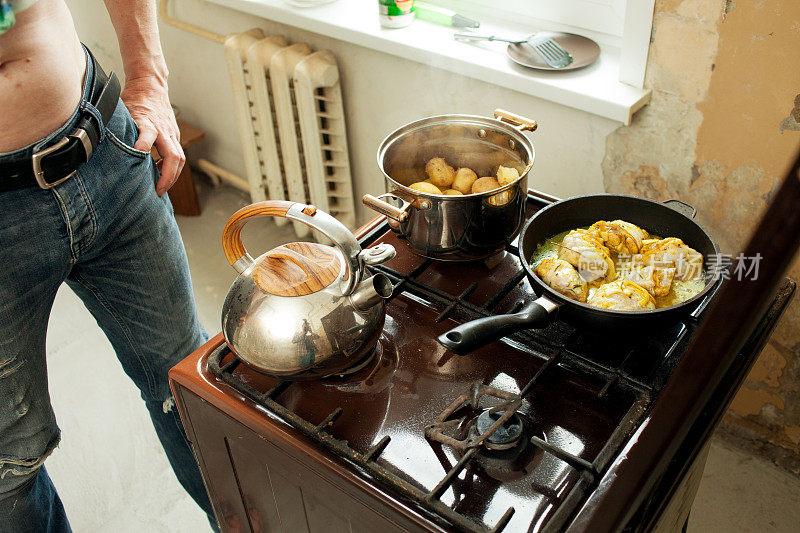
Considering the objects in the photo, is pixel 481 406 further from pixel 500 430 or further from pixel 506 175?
pixel 506 175

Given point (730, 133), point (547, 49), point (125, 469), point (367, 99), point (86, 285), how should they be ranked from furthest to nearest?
point (367, 99) → point (125, 469) → point (547, 49) → point (730, 133) → point (86, 285)

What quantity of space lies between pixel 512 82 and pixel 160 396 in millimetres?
1110

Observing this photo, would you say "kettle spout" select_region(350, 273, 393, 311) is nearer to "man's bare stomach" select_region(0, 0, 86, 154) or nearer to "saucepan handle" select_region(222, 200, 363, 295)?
"saucepan handle" select_region(222, 200, 363, 295)

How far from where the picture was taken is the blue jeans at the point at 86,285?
104cm

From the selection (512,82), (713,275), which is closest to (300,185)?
(512,82)

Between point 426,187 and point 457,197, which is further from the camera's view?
point 426,187

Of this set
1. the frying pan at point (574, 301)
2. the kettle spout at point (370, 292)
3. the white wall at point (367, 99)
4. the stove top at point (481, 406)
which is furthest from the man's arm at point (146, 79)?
the white wall at point (367, 99)

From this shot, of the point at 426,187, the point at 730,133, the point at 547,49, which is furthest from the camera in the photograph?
the point at 547,49

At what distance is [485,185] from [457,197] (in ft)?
0.44

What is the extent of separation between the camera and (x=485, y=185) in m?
1.08

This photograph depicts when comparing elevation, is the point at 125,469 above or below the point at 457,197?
below

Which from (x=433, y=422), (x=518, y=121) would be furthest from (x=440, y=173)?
(x=433, y=422)

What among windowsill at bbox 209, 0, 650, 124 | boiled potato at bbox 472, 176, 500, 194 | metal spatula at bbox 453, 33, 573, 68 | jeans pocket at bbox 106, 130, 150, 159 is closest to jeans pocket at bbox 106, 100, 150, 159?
jeans pocket at bbox 106, 130, 150, 159

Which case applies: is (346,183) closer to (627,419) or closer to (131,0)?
(131,0)
